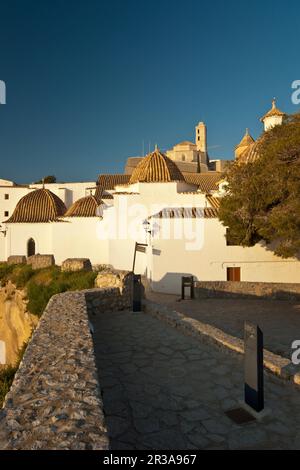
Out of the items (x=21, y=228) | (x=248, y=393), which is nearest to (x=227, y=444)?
(x=248, y=393)

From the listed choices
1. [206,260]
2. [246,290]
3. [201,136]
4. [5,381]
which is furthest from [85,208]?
[201,136]

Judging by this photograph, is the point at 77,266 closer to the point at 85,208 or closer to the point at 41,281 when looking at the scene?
the point at 41,281

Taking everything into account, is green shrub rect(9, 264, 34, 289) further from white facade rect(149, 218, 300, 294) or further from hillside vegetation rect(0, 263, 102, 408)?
white facade rect(149, 218, 300, 294)

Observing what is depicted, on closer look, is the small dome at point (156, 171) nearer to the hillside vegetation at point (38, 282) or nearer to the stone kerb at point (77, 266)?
the stone kerb at point (77, 266)

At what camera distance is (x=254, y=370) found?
3.66 meters

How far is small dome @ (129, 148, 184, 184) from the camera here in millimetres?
19594

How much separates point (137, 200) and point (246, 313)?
35.5 feet

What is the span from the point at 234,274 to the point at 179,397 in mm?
11345

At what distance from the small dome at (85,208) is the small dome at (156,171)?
132 inches

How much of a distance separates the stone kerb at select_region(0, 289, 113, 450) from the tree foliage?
29.4 feet

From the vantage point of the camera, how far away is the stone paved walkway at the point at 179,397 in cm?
305

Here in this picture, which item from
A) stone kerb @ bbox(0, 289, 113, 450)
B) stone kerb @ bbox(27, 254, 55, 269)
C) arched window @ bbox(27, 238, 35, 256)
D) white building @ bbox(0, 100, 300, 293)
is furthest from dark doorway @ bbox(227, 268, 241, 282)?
arched window @ bbox(27, 238, 35, 256)

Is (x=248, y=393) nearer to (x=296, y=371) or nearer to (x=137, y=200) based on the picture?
(x=296, y=371)

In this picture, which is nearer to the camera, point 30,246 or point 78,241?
point 78,241
